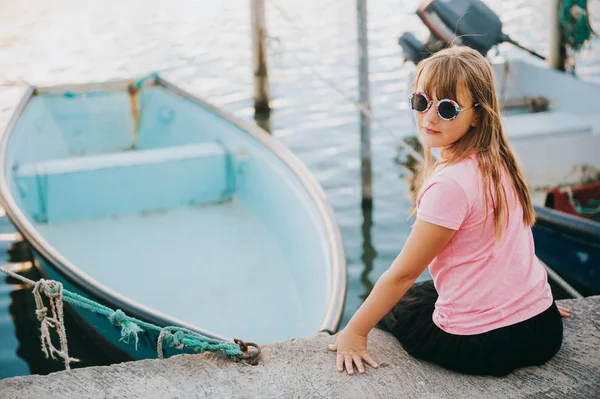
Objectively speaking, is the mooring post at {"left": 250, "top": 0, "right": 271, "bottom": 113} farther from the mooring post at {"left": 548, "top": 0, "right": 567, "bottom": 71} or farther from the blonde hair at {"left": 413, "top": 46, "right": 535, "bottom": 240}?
the blonde hair at {"left": 413, "top": 46, "right": 535, "bottom": 240}

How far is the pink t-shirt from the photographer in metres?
1.87

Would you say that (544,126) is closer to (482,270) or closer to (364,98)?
(364,98)

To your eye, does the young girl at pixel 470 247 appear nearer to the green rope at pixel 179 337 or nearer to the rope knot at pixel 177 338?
the green rope at pixel 179 337

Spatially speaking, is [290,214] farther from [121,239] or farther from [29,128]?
[29,128]

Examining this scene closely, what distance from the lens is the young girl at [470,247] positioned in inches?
73.3

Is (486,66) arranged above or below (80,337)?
above

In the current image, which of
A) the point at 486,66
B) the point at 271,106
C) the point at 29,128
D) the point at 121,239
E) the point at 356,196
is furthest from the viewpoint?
the point at 271,106

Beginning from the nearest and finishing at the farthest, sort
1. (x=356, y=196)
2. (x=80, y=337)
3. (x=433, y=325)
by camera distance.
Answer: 1. (x=433, y=325)
2. (x=80, y=337)
3. (x=356, y=196)

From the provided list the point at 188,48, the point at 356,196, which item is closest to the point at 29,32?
the point at 188,48

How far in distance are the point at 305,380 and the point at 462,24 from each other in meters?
4.27

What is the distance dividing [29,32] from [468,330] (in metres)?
14.8

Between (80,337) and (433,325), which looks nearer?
(433,325)

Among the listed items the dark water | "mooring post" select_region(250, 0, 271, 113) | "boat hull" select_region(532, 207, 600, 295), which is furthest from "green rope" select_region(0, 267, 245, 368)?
"mooring post" select_region(250, 0, 271, 113)

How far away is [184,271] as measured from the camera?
14.9 feet
